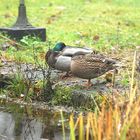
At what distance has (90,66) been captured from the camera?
6855 millimetres

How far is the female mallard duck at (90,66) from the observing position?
6848 mm

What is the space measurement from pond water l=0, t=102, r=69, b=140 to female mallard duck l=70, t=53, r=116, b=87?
0.54m

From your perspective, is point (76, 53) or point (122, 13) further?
point (122, 13)

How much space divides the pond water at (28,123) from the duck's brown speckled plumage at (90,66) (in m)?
0.54

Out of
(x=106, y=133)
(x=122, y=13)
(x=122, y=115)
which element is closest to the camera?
(x=106, y=133)

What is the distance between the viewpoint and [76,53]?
712cm

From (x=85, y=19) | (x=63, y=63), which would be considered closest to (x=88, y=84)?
(x=63, y=63)

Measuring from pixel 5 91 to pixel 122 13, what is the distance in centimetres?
758

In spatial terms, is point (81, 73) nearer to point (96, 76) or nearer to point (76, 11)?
point (96, 76)

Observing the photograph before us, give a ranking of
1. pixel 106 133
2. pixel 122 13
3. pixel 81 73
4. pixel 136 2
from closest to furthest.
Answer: pixel 106 133
pixel 81 73
pixel 122 13
pixel 136 2

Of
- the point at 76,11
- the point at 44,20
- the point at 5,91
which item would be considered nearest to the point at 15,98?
the point at 5,91

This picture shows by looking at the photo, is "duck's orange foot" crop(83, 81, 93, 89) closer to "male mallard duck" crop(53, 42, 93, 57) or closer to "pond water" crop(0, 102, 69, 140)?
"male mallard duck" crop(53, 42, 93, 57)

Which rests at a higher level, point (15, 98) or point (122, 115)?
point (122, 115)

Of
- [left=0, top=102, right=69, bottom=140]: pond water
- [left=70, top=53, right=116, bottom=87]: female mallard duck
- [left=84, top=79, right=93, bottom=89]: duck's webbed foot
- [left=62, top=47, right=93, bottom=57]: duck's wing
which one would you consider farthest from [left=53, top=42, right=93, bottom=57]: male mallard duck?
[left=0, top=102, right=69, bottom=140]: pond water
